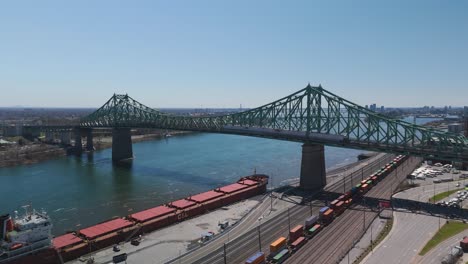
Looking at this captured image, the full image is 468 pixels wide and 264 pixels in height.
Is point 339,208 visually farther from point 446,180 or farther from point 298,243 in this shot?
point 446,180

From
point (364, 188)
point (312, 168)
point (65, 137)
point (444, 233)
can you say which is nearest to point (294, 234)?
point (444, 233)

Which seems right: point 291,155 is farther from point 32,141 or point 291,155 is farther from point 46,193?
point 32,141

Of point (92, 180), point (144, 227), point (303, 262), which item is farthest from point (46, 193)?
point (303, 262)

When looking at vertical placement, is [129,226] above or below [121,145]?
below

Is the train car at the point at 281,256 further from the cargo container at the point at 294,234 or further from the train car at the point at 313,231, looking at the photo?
the train car at the point at 313,231

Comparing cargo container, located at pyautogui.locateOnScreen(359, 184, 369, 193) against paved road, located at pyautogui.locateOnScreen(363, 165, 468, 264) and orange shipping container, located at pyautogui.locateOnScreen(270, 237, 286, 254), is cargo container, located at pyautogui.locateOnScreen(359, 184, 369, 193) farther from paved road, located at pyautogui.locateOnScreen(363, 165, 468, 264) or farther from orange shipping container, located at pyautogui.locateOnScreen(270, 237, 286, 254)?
orange shipping container, located at pyautogui.locateOnScreen(270, 237, 286, 254)

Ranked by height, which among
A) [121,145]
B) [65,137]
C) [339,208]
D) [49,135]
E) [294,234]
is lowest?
[294,234]

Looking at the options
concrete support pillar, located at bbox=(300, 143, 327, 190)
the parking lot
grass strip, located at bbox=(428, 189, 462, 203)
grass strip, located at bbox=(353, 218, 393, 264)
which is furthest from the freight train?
the parking lot
